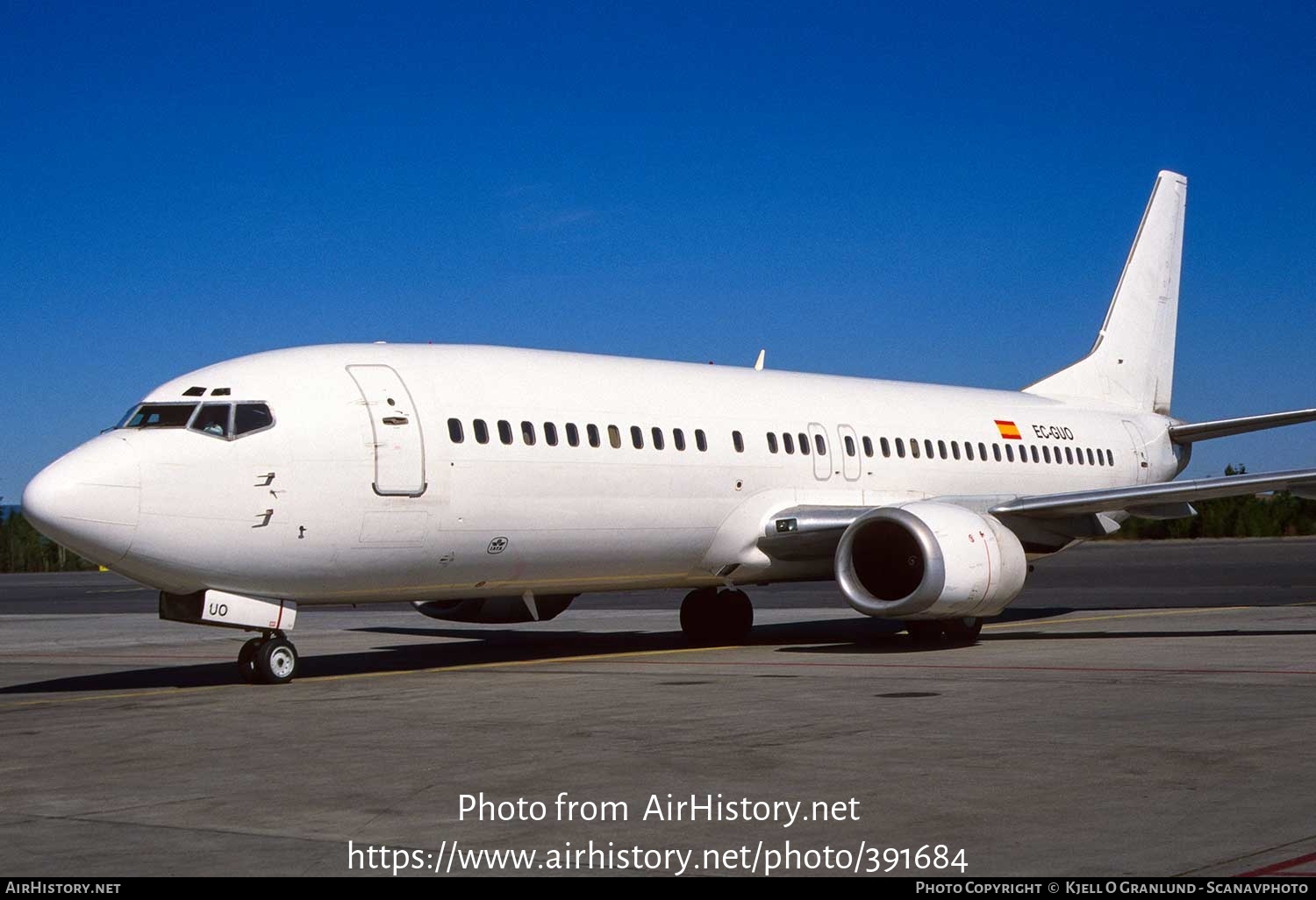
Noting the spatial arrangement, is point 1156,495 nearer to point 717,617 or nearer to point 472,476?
point 717,617

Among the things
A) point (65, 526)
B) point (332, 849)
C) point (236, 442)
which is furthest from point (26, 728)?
point (332, 849)

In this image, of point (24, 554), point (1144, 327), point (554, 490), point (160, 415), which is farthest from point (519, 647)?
point (24, 554)

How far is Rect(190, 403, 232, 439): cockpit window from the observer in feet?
46.0

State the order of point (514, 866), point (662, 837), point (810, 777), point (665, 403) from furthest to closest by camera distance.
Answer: point (665, 403) < point (810, 777) < point (662, 837) < point (514, 866)

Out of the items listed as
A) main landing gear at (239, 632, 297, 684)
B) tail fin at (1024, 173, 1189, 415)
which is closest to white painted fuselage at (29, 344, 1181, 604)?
main landing gear at (239, 632, 297, 684)

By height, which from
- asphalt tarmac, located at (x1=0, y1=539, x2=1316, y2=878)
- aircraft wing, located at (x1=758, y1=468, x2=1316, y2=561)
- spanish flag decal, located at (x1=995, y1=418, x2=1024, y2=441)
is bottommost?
asphalt tarmac, located at (x1=0, y1=539, x2=1316, y2=878)

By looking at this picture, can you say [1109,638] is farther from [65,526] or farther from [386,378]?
[65,526]

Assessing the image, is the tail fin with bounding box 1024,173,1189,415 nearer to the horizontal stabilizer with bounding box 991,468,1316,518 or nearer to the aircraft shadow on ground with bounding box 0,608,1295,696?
the aircraft shadow on ground with bounding box 0,608,1295,696

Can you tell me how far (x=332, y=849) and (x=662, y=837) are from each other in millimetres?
1442

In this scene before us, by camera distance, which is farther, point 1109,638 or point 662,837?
point 1109,638

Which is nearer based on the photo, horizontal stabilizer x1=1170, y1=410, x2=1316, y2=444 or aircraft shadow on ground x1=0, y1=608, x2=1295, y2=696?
aircraft shadow on ground x1=0, y1=608, x2=1295, y2=696

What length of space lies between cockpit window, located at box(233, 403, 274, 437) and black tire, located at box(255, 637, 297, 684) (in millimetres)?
2136

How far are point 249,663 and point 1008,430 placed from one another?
13.2 m

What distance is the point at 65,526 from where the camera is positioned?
1295 cm
